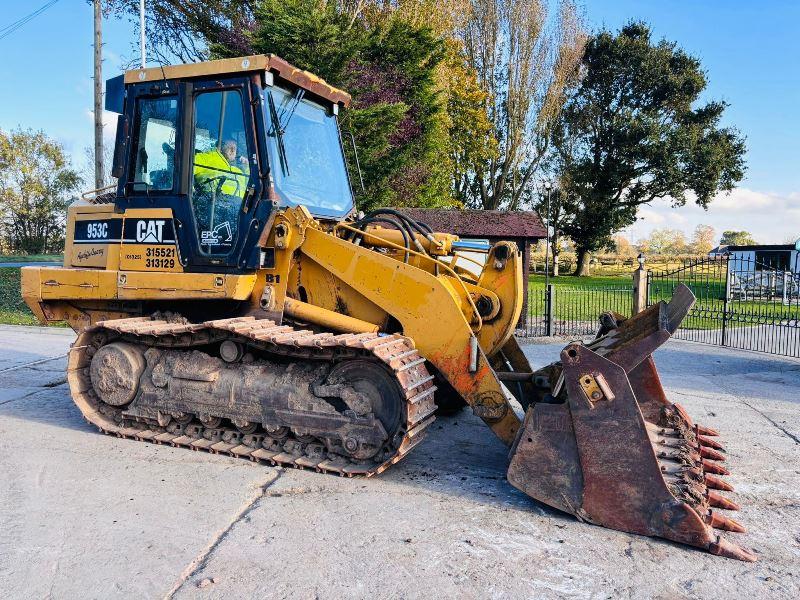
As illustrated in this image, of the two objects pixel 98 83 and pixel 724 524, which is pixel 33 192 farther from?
pixel 724 524

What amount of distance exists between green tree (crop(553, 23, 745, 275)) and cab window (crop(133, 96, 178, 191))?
32342mm

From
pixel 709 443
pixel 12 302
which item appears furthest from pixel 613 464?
pixel 12 302

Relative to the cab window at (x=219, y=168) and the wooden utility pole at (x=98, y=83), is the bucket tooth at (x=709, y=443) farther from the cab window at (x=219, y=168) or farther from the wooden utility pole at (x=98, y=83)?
the wooden utility pole at (x=98, y=83)

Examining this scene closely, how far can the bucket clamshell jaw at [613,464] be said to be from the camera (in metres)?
3.94

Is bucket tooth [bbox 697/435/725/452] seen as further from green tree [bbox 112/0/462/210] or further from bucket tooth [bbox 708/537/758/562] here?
green tree [bbox 112/0/462/210]

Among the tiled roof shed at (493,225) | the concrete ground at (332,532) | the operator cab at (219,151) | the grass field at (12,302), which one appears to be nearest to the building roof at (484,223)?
the tiled roof shed at (493,225)

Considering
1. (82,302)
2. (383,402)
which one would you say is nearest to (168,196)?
(82,302)

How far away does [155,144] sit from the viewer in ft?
19.7

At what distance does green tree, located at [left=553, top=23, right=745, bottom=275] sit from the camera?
35.6 m

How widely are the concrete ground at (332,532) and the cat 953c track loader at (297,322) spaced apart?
269 mm

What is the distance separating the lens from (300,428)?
16.8ft

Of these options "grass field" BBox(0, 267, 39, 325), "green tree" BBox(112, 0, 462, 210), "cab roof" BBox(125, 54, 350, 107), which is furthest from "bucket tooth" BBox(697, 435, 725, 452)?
"grass field" BBox(0, 267, 39, 325)

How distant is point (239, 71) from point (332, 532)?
12.8ft

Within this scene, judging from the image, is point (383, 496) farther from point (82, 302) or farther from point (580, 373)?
point (82, 302)
